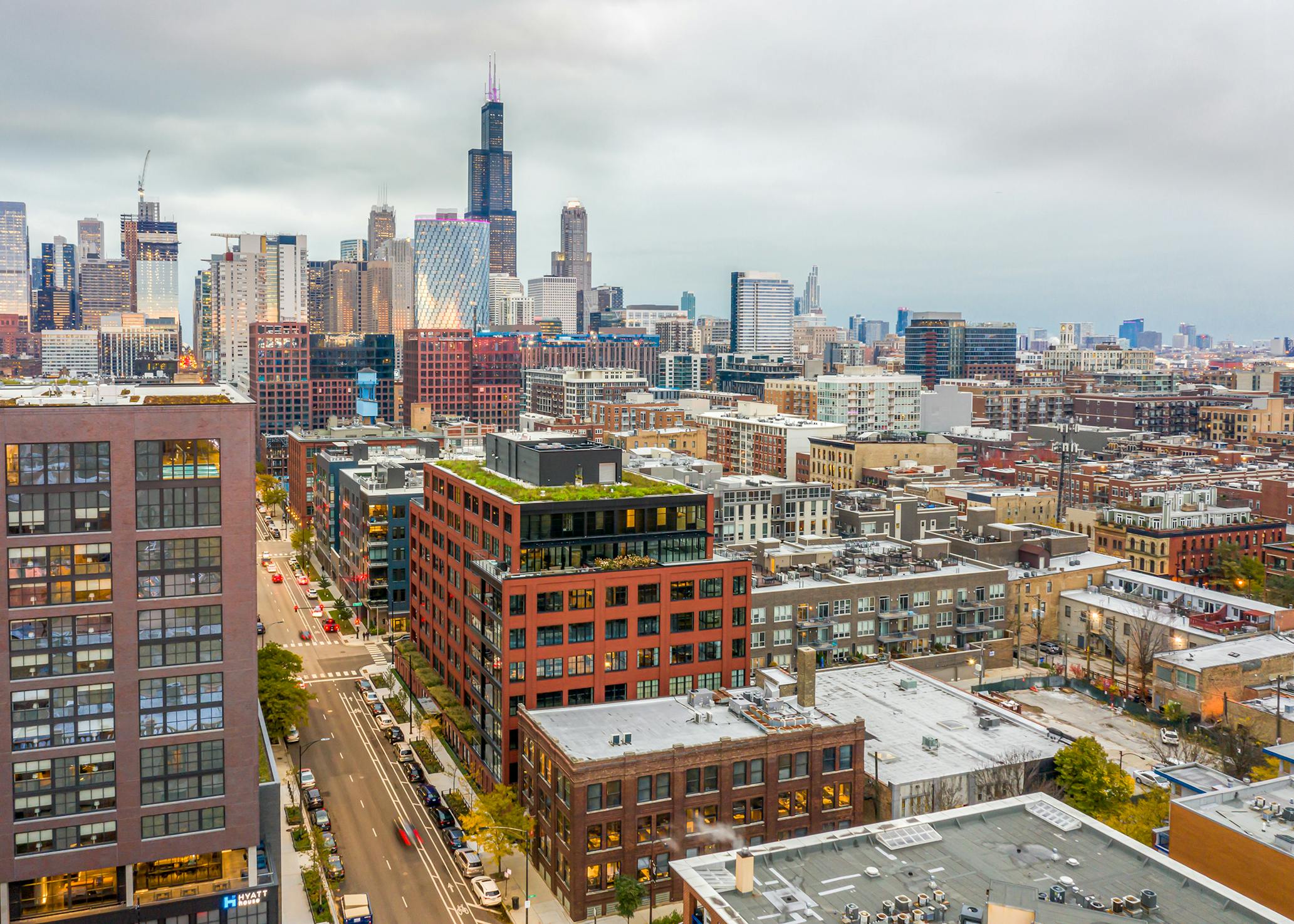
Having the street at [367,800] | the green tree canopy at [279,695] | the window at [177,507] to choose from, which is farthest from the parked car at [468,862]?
the window at [177,507]

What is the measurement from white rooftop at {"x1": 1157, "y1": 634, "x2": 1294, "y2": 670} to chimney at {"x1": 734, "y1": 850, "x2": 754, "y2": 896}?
7325 centimetres

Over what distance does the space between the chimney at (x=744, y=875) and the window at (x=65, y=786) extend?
39.5 metres

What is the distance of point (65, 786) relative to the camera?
2530 inches

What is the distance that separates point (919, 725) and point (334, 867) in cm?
4704

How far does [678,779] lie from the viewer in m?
71.4

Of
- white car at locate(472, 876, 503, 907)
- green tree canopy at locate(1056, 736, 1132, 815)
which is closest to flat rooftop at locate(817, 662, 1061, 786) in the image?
green tree canopy at locate(1056, 736, 1132, 815)

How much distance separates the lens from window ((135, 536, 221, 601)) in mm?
65438

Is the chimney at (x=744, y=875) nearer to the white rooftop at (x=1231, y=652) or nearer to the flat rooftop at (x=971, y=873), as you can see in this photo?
A: the flat rooftop at (x=971, y=873)

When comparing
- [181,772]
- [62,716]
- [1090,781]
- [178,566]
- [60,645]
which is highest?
[178,566]

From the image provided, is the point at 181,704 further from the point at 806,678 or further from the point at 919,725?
the point at 919,725

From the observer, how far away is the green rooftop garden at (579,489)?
8738 centimetres

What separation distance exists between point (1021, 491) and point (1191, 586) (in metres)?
50.6

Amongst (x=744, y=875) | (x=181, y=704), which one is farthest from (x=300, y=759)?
(x=744, y=875)

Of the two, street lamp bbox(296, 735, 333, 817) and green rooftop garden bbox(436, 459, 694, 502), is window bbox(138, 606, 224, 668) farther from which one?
street lamp bbox(296, 735, 333, 817)
